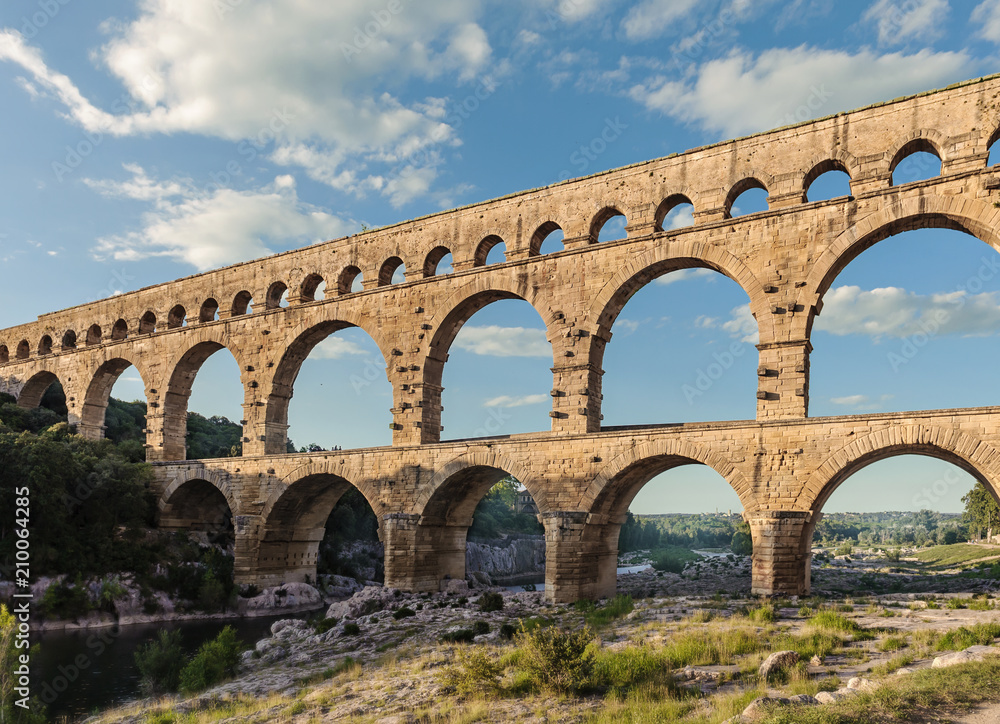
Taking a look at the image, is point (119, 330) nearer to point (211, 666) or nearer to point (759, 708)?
point (211, 666)

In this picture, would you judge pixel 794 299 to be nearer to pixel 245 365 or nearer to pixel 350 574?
pixel 245 365

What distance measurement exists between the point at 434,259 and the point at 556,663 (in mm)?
16288

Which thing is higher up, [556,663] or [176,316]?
[176,316]

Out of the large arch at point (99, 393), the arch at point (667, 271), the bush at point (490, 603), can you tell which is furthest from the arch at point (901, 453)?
the large arch at point (99, 393)

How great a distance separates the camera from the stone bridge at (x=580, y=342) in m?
16.9

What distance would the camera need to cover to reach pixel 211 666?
50.9ft

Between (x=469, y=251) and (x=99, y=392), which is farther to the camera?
(x=99, y=392)

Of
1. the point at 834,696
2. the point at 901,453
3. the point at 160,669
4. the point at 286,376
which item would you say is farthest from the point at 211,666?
the point at 901,453

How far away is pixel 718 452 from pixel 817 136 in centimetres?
831

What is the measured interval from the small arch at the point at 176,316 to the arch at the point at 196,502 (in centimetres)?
664

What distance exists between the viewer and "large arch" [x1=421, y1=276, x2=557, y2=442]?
22672 mm

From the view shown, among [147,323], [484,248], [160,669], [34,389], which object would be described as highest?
[484,248]

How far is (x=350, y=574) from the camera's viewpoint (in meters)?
34.7

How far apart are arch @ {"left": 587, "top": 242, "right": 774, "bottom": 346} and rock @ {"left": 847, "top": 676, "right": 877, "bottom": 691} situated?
10516 mm
